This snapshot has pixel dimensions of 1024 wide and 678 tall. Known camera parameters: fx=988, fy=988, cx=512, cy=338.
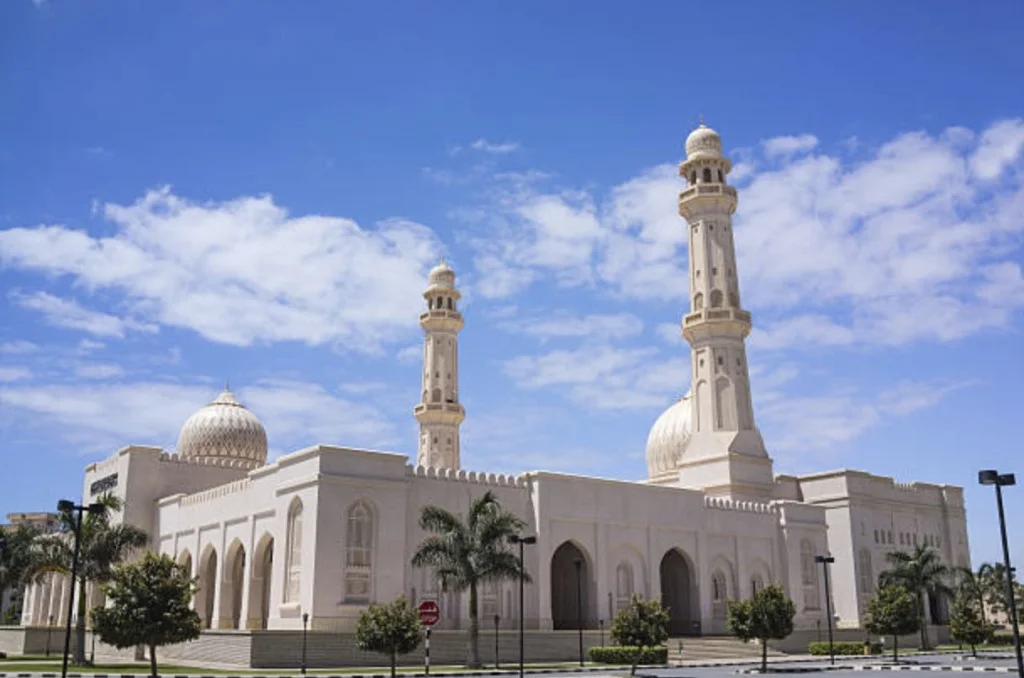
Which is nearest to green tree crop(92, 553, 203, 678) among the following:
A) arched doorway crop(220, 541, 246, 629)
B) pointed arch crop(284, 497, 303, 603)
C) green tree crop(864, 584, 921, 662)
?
pointed arch crop(284, 497, 303, 603)

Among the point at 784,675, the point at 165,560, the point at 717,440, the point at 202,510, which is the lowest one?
the point at 784,675

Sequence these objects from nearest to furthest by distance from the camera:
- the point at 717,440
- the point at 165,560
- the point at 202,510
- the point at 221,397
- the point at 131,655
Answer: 1. the point at 165,560
2. the point at 131,655
3. the point at 202,510
4. the point at 717,440
5. the point at 221,397

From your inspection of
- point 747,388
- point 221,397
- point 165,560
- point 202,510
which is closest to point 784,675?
→ point 165,560

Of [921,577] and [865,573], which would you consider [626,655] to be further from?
[865,573]

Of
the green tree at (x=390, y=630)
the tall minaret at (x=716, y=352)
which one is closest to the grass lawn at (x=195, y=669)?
the green tree at (x=390, y=630)

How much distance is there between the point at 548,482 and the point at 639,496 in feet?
18.5

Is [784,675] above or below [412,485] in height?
below

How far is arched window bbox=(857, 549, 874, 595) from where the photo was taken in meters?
54.6

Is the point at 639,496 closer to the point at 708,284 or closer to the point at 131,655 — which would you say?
the point at 708,284

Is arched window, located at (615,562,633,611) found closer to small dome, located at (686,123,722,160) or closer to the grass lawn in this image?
the grass lawn

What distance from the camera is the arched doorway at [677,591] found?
4797cm

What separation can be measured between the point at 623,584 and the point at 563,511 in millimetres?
5050

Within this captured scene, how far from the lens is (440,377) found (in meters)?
61.0

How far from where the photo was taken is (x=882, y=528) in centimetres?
5700
